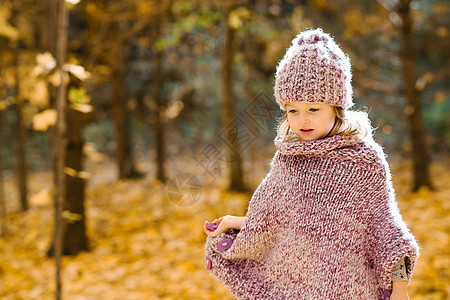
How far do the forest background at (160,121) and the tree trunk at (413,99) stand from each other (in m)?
0.02

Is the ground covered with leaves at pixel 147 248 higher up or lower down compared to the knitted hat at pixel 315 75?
lower down

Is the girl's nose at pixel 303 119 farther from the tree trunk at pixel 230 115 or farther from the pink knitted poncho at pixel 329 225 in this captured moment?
the tree trunk at pixel 230 115

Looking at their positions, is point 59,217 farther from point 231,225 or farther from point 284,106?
point 284,106

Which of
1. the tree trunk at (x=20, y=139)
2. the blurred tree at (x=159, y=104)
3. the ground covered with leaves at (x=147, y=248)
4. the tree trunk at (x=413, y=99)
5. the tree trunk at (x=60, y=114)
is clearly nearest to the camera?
the tree trunk at (x=60, y=114)

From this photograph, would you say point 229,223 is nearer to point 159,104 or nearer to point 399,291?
point 399,291

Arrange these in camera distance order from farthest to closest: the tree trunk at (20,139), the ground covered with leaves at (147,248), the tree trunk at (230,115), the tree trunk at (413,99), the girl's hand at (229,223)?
the tree trunk at (230,115)
the tree trunk at (20,139)
the tree trunk at (413,99)
the ground covered with leaves at (147,248)
the girl's hand at (229,223)

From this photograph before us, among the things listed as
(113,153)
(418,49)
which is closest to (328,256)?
(418,49)

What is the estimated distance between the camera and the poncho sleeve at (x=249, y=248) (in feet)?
5.46

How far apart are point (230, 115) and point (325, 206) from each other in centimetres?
639

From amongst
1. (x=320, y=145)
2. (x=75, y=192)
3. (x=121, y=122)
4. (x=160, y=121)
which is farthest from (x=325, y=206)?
(x=121, y=122)

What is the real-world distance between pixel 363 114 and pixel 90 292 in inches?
146

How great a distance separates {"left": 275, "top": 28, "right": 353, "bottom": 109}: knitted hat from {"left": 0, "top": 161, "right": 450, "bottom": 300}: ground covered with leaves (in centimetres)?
227

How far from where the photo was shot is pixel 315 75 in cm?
158

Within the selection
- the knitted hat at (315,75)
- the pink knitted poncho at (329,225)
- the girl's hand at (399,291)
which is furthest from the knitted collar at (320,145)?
the girl's hand at (399,291)
